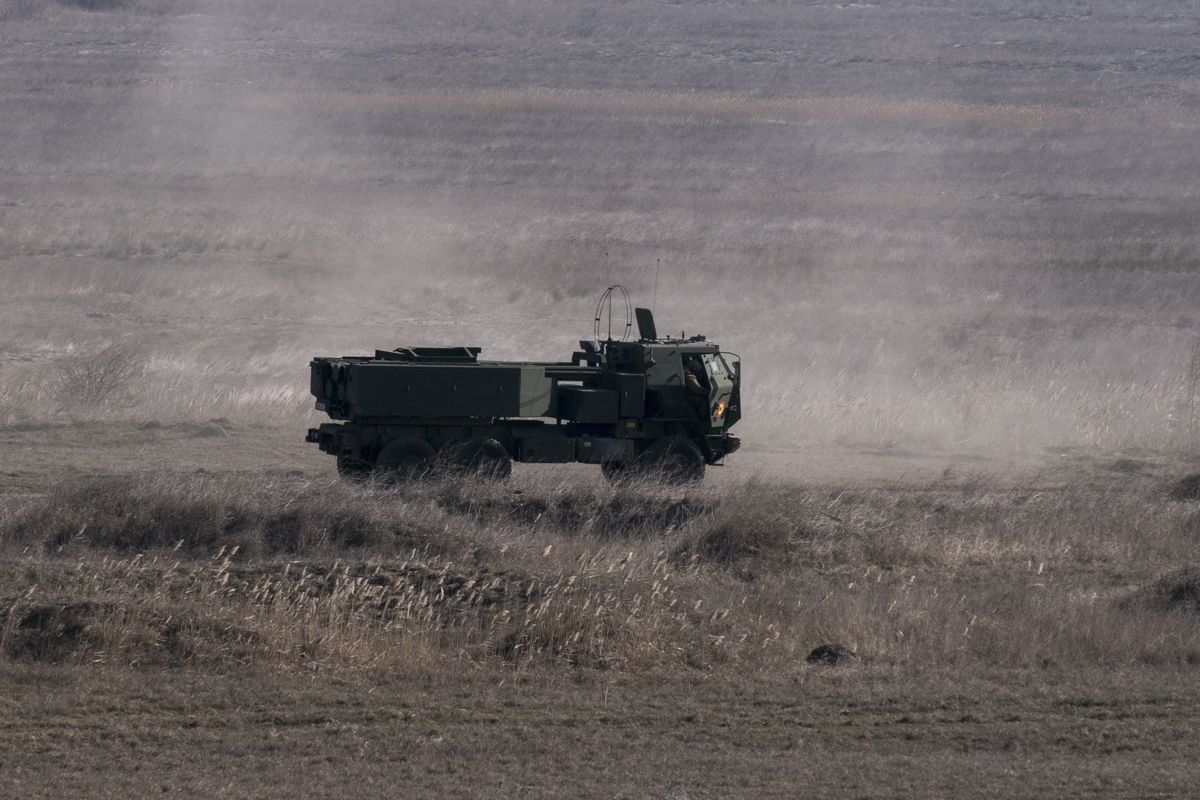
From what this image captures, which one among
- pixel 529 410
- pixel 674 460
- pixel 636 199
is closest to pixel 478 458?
pixel 529 410

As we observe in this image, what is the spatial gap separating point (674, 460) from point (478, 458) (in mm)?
2287

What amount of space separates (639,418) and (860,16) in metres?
51.0

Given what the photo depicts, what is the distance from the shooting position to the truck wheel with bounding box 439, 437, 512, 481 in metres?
16.9

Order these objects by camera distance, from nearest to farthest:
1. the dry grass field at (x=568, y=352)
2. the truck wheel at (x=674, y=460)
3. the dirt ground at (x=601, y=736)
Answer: the dirt ground at (x=601, y=736) → the dry grass field at (x=568, y=352) → the truck wheel at (x=674, y=460)

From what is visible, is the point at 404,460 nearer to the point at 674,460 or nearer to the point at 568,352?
the point at 674,460

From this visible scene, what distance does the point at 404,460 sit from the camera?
55.3 ft

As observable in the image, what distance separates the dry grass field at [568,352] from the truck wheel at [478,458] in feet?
1.27

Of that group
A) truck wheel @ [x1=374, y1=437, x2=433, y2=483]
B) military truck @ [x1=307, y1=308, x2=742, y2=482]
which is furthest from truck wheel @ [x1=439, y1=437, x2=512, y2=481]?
truck wheel @ [x1=374, y1=437, x2=433, y2=483]

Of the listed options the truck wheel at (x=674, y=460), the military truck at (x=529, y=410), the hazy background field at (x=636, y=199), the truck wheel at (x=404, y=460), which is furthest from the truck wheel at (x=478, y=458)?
the hazy background field at (x=636, y=199)

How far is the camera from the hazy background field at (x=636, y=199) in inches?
1118

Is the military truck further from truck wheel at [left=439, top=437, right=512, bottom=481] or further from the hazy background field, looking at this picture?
the hazy background field

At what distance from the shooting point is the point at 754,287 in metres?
37.4

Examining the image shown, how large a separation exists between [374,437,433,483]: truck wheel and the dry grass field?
88 centimetres

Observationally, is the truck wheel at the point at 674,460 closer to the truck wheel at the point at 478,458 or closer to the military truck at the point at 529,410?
the military truck at the point at 529,410
